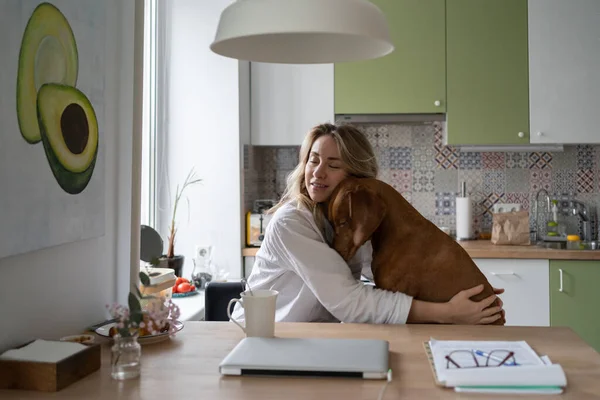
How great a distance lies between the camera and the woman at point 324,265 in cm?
173

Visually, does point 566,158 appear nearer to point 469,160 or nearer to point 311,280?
point 469,160

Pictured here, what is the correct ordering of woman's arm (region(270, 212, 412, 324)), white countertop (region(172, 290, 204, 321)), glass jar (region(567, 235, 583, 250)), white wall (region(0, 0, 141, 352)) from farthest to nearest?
glass jar (region(567, 235, 583, 250)) < white countertop (region(172, 290, 204, 321)) < woman's arm (region(270, 212, 412, 324)) < white wall (region(0, 0, 141, 352))

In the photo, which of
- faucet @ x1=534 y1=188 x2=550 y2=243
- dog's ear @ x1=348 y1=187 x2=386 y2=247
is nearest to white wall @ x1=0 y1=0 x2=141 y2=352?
dog's ear @ x1=348 y1=187 x2=386 y2=247

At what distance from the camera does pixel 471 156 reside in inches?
149

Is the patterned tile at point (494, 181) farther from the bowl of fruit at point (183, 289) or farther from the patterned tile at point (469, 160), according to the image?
the bowl of fruit at point (183, 289)

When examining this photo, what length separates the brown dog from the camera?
1777 millimetres

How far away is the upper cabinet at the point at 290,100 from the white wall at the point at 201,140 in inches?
9.5

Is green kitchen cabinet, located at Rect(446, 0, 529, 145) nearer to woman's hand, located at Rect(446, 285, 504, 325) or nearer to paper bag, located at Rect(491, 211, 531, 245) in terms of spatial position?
paper bag, located at Rect(491, 211, 531, 245)

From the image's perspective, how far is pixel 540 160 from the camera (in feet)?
12.3

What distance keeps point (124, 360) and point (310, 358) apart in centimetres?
37

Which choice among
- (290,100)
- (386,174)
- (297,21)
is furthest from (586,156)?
(297,21)

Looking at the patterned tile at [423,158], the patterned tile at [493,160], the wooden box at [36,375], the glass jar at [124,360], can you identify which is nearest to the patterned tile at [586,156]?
the patterned tile at [493,160]

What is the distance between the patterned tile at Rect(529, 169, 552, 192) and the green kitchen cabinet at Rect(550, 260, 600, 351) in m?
0.70


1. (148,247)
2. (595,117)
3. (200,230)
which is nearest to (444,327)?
(148,247)
